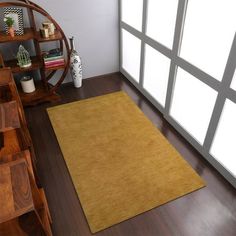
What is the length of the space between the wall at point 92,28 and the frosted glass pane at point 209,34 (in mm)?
1432

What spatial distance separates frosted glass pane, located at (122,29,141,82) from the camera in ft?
10.5

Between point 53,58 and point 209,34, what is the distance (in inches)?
71.5

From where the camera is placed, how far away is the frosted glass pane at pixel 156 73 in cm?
270

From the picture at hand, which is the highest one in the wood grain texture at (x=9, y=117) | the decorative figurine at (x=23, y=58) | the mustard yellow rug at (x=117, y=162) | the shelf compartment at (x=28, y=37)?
the shelf compartment at (x=28, y=37)

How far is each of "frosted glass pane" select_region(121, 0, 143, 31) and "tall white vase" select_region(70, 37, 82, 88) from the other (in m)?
0.80

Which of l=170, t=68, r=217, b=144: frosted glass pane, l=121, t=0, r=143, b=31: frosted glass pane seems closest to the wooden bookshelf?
l=121, t=0, r=143, b=31: frosted glass pane

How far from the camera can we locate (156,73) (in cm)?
289

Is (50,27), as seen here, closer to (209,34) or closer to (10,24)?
(10,24)

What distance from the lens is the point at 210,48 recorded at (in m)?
2.00

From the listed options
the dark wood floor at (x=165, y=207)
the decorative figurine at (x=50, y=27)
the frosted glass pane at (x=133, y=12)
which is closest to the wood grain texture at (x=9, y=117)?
the dark wood floor at (x=165, y=207)

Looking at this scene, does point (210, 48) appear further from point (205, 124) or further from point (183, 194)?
point (183, 194)

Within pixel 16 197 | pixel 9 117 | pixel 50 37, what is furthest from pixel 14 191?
pixel 50 37

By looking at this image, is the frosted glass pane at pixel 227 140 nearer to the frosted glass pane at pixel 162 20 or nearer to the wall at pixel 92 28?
the frosted glass pane at pixel 162 20

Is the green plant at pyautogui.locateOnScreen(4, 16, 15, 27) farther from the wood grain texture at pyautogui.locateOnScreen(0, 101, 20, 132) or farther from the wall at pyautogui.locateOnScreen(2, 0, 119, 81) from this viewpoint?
the wood grain texture at pyautogui.locateOnScreen(0, 101, 20, 132)
